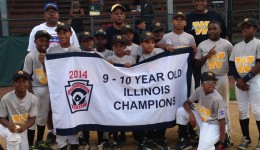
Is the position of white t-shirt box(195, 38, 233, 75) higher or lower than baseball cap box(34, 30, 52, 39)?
lower

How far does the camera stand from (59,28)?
6016 millimetres

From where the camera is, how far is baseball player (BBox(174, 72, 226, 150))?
19.0ft

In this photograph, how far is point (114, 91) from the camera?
246 inches

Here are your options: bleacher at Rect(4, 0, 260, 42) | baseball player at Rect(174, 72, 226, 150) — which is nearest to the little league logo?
baseball player at Rect(174, 72, 226, 150)

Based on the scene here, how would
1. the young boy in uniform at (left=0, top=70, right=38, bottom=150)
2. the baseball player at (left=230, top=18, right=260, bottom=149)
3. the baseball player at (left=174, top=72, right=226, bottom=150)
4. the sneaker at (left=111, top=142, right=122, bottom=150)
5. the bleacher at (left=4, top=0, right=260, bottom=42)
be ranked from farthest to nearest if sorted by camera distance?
the bleacher at (left=4, top=0, right=260, bottom=42) < the sneaker at (left=111, top=142, right=122, bottom=150) < the baseball player at (left=230, top=18, right=260, bottom=149) < the baseball player at (left=174, top=72, right=226, bottom=150) < the young boy in uniform at (left=0, top=70, right=38, bottom=150)

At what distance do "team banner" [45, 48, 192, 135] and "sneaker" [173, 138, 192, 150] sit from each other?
307mm

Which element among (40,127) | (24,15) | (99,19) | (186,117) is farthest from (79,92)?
(24,15)

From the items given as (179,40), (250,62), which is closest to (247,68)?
(250,62)

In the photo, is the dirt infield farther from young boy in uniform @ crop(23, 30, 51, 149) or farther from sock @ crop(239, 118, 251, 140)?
young boy in uniform @ crop(23, 30, 51, 149)

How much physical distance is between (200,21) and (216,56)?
2.66ft

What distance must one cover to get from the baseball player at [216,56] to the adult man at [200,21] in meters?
0.45

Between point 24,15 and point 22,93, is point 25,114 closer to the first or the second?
point 22,93

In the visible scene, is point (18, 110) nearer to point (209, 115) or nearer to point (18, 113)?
point (18, 113)

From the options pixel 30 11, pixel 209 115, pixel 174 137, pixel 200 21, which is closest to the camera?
pixel 209 115
